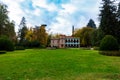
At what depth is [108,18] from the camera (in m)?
62.9

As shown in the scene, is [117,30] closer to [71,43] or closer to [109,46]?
[109,46]

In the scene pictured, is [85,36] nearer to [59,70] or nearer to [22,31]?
[22,31]

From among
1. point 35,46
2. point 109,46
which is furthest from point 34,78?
point 35,46

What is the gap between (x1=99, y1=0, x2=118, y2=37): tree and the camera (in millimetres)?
62441

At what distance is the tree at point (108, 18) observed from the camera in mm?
62441

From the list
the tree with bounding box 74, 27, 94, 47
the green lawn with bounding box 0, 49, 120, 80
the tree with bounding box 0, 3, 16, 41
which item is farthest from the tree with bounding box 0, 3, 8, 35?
the green lawn with bounding box 0, 49, 120, 80

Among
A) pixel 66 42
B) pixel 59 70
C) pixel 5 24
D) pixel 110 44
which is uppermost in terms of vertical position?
pixel 5 24

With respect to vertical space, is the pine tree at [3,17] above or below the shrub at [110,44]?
above

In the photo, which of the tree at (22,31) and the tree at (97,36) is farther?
the tree at (22,31)

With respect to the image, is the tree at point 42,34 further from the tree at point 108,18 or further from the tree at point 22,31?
the tree at point 108,18

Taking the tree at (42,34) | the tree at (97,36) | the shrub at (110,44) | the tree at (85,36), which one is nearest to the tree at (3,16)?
the tree at (42,34)

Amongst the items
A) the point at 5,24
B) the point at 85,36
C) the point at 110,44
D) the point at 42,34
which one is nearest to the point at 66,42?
the point at 85,36

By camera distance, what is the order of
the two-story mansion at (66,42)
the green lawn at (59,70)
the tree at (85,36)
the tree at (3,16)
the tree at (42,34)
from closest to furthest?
the green lawn at (59,70), the tree at (3,16), the tree at (42,34), the tree at (85,36), the two-story mansion at (66,42)

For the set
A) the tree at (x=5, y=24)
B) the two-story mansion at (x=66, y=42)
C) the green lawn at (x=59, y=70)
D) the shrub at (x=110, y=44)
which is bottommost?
the green lawn at (x=59, y=70)
